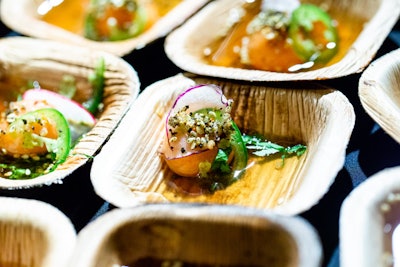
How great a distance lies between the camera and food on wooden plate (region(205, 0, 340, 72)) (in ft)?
8.09

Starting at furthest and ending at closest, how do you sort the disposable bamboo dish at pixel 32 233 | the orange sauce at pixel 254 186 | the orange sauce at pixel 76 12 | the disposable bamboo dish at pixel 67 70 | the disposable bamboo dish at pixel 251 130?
the orange sauce at pixel 76 12 → the disposable bamboo dish at pixel 67 70 → the orange sauce at pixel 254 186 → the disposable bamboo dish at pixel 251 130 → the disposable bamboo dish at pixel 32 233

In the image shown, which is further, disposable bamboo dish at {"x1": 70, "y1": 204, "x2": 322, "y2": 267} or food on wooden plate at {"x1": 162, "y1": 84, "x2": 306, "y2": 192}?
food on wooden plate at {"x1": 162, "y1": 84, "x2": 306, "y2": 192}

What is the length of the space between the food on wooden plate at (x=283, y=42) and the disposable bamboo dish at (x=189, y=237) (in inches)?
42.7

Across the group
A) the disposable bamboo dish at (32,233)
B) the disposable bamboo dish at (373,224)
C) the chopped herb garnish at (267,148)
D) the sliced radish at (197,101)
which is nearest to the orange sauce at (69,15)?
the sliced radish at (197,101)

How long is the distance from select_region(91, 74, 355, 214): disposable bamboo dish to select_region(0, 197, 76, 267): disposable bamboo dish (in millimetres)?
191

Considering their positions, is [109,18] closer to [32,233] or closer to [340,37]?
[340,37]

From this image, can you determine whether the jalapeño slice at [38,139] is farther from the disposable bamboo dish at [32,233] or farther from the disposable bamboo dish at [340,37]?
the disposable bamboo dish at [340,37]

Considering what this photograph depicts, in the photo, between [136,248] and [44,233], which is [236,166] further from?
[44,233]

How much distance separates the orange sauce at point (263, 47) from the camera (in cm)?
246

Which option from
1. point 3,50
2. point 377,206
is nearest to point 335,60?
point 377,206

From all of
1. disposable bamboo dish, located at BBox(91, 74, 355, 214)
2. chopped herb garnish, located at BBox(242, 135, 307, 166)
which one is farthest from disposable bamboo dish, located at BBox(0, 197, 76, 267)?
chopped herb garnish, located at BBox(242, 135, 307, 166)

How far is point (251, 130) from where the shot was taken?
224cm

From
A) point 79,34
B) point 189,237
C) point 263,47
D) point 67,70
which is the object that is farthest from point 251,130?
point 79,34

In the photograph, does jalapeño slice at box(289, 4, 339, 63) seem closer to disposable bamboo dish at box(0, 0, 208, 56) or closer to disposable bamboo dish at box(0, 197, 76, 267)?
disposable bamboo dish at box(0, 0, 208, 56)
